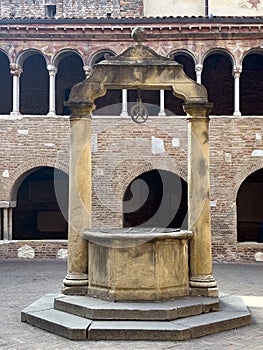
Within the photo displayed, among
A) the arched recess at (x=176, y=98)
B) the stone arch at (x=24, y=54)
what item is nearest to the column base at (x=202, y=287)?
the stone arch at (x=24, y=54)

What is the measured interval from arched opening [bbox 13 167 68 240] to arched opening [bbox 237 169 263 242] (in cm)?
698

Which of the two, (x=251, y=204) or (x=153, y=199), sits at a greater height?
(x=153, y=199)

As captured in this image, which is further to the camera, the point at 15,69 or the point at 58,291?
the point at 15,69

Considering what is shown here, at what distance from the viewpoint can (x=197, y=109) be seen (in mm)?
8336

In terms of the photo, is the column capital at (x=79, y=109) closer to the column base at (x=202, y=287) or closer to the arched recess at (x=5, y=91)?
the column base at (x=202, y=287)

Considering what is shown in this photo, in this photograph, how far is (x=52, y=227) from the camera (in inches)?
826

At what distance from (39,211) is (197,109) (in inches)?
543

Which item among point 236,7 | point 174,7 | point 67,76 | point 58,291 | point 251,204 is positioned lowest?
point 58,291

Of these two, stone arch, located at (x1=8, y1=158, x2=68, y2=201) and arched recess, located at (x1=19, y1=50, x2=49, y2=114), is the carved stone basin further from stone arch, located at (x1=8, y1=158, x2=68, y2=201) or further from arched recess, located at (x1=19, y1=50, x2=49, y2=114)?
arched recess, located at (x1=19, y1=50, x2=49, y2=114)

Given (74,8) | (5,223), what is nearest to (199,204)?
(5,223)

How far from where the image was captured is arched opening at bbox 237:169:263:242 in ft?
66.8

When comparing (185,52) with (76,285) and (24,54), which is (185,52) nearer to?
(24,54)

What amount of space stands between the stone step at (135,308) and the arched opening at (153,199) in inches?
487

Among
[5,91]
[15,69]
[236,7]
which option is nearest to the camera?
[15,69]
